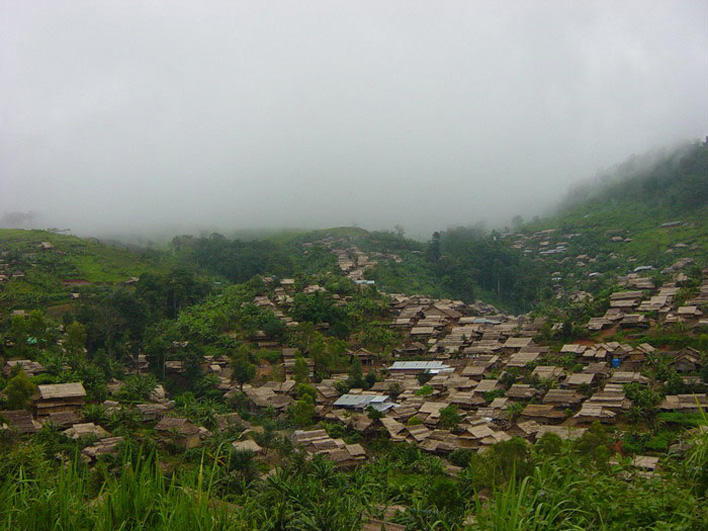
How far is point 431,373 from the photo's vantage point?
3553cm

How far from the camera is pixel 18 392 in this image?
2302 cm

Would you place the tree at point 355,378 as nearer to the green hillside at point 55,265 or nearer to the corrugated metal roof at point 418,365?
the corrugated metal roof at point 418,365

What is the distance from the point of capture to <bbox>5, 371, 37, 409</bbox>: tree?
22891 mm

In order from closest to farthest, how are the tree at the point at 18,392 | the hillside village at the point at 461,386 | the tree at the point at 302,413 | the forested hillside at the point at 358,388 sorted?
the forested hillside at the point at 358,388
the tree at the point at 18,392
the hillside village at the point at 461,386
the tree at the point at 302,413

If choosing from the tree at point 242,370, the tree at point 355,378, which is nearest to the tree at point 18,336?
the tree at point 242,370

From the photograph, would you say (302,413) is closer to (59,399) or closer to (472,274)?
(59,399)

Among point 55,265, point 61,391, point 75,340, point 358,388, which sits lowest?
point 358,388

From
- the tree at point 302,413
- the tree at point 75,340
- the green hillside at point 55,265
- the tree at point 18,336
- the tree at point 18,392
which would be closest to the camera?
the tree at point 18,392

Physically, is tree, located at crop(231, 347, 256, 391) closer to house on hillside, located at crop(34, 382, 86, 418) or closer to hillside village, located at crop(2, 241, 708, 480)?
hillside village, located at crop(2, 241, 708, 480)

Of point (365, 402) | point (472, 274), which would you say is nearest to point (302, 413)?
point (365, 402)

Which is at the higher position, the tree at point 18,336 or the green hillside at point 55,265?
the green hillside at point 55,265

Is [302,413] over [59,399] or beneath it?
beneath

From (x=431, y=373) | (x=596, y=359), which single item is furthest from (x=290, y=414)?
(x=596, y=359)

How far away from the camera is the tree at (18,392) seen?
2289cm
